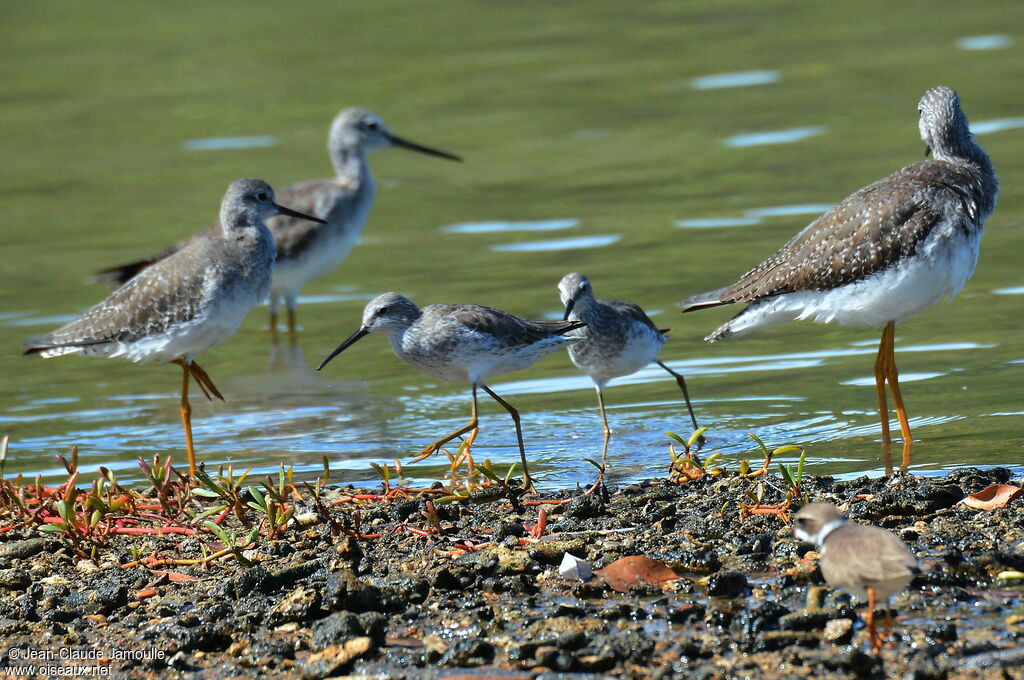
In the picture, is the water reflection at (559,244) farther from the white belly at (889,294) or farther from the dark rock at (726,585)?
the dark rock at (726,585)

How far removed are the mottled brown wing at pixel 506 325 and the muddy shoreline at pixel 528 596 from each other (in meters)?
1.36

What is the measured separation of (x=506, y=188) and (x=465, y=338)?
8.74 meters

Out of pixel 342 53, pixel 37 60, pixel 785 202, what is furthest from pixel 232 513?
pixel 37 60

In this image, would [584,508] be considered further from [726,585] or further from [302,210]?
[302,210]

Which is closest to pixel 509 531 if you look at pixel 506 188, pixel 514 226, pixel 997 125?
pixel 514 226

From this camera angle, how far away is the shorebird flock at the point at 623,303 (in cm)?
792

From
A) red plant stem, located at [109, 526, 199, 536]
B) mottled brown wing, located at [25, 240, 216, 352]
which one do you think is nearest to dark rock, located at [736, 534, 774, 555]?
red plant stem, located at [109, 526, 199, 536]

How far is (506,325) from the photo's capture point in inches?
322

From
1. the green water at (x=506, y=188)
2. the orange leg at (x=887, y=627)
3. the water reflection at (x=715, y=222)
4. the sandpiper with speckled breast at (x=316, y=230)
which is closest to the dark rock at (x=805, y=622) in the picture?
the orange leg at (x=887, y=627)

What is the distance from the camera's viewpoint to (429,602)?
5742 mm

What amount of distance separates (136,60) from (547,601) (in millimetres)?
20276

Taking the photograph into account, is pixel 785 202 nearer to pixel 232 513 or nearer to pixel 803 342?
pixel 803 342

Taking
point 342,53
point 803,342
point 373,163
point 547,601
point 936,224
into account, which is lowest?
point 547,601

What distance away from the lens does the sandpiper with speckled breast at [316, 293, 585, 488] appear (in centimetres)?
807
